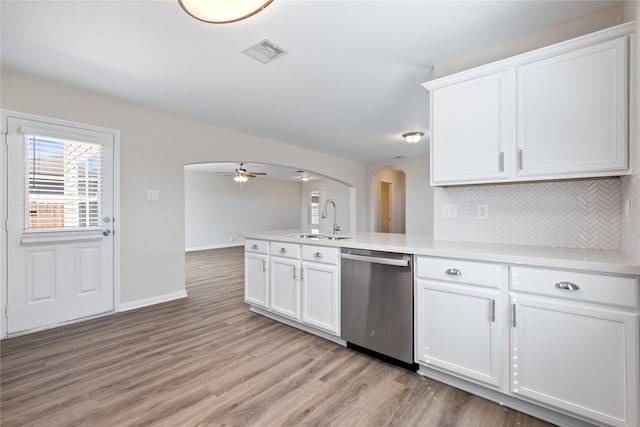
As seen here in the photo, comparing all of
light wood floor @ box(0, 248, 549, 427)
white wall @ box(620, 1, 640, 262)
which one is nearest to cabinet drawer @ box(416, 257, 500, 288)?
white wall @ box(620, 1, 640, 262)

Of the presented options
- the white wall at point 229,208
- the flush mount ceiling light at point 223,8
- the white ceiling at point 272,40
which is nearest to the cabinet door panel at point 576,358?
the white ceiling at point 272,40

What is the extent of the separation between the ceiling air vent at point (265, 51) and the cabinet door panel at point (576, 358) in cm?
243

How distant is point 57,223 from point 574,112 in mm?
4483

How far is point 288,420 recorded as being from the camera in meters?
1.61

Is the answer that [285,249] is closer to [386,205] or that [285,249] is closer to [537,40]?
[537,40]

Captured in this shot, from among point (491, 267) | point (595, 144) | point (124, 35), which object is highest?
point (124, 35)

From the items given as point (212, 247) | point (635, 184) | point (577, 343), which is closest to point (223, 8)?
point (635, 184)

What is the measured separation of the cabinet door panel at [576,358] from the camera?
1.36 meters

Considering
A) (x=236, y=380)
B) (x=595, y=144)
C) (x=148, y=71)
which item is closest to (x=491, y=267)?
(x=595, y=144)

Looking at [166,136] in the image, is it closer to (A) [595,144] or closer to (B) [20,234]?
(B) [20,234]

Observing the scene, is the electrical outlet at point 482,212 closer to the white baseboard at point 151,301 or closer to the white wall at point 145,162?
the white wall at point 145,162

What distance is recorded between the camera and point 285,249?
2867 millimetres

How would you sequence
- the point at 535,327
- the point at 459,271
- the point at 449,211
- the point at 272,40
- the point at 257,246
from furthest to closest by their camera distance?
the point at 257,246 < the point at 449,211 < the point at 272,40 < the point at 459,271 < the point at 535,327

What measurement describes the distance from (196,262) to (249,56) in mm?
5397
